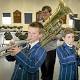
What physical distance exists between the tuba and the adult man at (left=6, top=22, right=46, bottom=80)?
42cm

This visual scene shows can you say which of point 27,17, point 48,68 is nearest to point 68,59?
point 48,68

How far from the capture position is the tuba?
9.29ft

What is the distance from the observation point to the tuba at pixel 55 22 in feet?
9.29

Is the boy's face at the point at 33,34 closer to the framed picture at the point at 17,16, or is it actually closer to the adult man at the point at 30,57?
the adult man at the point at 30,57

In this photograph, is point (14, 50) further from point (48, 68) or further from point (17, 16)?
point (17, 16)

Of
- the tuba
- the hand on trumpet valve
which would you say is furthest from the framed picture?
the hand on trumpet valve

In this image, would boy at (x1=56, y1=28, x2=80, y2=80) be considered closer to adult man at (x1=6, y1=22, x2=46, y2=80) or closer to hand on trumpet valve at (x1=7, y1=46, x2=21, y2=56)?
adult man at (x1=6, y1=22, x2=46, y2=80)

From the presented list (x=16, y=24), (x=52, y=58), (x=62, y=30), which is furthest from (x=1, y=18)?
(x=62, y=30)

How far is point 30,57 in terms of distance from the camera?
2213 millimetres

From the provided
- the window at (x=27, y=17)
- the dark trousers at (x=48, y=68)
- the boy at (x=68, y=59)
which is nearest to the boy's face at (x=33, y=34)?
the boy at (x=68, y=59)

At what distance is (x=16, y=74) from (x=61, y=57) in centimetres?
63

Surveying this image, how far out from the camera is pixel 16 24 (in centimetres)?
1121

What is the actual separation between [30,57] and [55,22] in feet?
2.88

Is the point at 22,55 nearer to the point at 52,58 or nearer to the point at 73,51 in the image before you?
the point at 73,51
